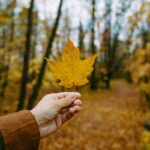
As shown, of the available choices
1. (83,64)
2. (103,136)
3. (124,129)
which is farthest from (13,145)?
(124,129)

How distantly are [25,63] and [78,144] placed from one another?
244 centimetres

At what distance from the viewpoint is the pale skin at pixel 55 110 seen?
1.66 m

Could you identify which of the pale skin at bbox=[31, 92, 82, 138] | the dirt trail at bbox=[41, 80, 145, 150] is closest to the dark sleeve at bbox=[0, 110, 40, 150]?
the pale skin at bbox=[31, 92, 82, 138]

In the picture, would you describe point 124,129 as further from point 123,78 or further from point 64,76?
point 123,78

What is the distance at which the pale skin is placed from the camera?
5.44 ft

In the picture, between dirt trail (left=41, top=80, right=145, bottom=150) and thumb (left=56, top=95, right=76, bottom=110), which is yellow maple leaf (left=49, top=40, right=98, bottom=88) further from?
dirt trail (left=41, top=80, right=145, bottom=150)

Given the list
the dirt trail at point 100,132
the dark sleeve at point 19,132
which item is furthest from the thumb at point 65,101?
the dirt trail at point 100,132

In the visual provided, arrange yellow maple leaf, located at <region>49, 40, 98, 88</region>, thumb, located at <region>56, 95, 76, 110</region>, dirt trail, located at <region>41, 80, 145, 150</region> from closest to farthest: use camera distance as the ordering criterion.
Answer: yellow maple leaf, located at <region>49, 40, 98, 88</region>
thumb, located at <region>56, 95, 76, 110</region>
dirt trail, located at <region>41, 80, 145, 150</region>

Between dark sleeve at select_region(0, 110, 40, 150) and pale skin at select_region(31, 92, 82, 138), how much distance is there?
6.9 inches

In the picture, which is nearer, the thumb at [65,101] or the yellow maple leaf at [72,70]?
the yellow maple leaf at [72,70]

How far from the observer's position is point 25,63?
276 inches

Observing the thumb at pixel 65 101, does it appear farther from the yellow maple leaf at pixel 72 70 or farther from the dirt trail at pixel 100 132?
the dirt trail at pixel 100 132

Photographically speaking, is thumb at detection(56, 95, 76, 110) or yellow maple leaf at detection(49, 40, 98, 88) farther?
thumb at detection(56, 95, 76, 110)

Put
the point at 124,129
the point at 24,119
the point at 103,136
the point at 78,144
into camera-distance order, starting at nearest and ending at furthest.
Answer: the point at 24,119 < the point at 78,144 < the point at 103,136 < the point at 124,129
